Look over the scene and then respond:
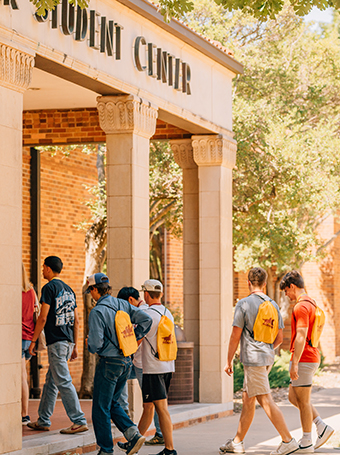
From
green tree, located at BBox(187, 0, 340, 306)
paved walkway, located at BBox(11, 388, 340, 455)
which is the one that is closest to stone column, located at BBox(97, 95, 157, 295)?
paved walkway, located at BBox(11, 388, 340, 455)

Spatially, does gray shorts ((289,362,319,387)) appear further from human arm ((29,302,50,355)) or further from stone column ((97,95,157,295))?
human arm ((29,302,50,355))

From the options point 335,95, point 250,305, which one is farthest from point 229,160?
point 335,95

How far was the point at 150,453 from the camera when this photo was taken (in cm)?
867

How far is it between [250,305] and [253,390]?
875 mm

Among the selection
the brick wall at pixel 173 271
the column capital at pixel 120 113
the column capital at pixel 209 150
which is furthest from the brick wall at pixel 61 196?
the brick wall at pixel 173 271

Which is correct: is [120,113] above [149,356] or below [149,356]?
above

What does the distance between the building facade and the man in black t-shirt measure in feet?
3.07

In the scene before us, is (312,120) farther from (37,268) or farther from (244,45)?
(37,268)

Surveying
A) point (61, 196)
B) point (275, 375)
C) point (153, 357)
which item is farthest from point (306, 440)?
point (61, 196)

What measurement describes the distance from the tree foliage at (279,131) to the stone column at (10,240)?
758cm

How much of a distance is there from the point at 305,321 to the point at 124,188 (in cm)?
300

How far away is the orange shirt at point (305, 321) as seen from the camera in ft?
27.3

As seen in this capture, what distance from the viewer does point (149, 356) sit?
791 centimetres

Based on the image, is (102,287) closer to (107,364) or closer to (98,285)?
(98,285)
